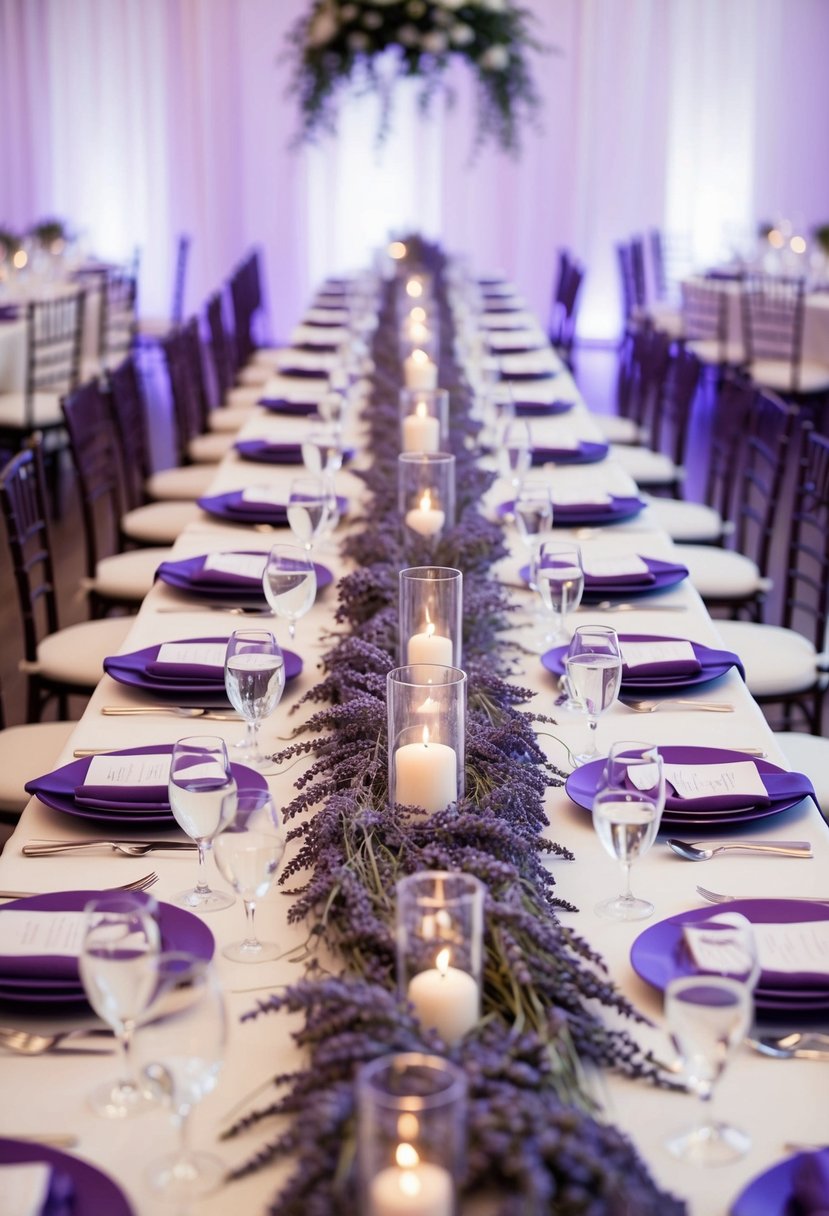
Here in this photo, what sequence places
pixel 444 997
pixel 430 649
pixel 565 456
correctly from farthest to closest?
pixel 565 456
pixel 430 649
pixel 444 997

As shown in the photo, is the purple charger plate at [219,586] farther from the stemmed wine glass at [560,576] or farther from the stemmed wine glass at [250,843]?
the stemmed wine glass at [250,843]

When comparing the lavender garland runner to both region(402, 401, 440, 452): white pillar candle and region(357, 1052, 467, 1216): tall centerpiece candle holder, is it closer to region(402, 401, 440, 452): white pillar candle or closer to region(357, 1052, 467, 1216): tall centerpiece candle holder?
region(357, 1052, 467, 1216): tall centerpiece candle holder

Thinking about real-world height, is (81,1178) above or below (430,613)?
below

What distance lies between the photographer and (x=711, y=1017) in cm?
114

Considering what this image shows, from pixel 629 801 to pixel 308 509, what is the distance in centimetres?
129

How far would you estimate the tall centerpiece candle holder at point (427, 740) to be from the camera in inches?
64.4

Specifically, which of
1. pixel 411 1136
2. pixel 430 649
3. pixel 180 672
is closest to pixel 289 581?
pixel 180 672

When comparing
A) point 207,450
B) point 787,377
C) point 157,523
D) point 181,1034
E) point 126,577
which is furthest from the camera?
point 787,377

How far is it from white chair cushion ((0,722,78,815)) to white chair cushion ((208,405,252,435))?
287cm

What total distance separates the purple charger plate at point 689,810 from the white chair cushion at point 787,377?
5.55m

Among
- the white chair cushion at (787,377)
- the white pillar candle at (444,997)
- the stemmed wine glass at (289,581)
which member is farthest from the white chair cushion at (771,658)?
the white chair cushion at (787,377)

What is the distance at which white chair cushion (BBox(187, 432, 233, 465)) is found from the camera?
521 centimetres

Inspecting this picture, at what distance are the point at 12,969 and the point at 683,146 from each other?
32.6ft

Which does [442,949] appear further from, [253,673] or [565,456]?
[565,456]
